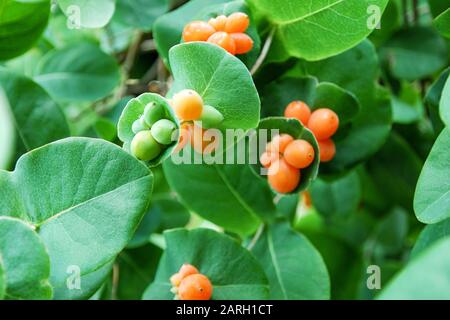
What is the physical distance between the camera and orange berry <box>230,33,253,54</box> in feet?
1.92

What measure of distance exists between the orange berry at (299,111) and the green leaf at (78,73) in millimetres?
314

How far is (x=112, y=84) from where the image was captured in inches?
34.4

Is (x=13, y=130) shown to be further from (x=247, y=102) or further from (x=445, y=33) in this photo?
(x=445, y=33)

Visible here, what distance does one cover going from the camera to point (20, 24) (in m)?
0.70

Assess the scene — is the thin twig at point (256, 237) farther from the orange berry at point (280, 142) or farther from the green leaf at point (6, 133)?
the green leaf at point (6, 133)

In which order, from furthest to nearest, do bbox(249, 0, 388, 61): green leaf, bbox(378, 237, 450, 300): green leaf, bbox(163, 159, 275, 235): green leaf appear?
bbox(163, 159, 275, 235): green leaf → bbox(249, 0, 388, 61): green leaf → bbox(378, 237, 450, 300): green leaf

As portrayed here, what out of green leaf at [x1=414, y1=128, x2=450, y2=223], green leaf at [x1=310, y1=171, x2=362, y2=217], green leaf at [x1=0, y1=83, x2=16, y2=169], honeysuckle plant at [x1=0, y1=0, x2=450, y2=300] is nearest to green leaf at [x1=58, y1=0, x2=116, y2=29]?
honeysuckle plant at [x1=0, y1=0, x2=450, y2=300]

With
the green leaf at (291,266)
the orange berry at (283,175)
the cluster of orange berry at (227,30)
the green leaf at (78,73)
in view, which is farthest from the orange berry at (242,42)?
the green leaf at (78,73)

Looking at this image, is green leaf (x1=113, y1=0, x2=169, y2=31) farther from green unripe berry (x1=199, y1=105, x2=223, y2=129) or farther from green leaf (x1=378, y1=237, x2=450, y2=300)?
green leaf (x1=378, y1=237, x2=450, y2=300)

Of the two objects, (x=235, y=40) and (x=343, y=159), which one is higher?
(x=235, y=40)

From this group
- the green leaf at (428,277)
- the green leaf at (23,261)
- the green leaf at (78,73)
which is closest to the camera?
the green leaf at (428,277)

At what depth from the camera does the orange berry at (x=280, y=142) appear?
0.60m
